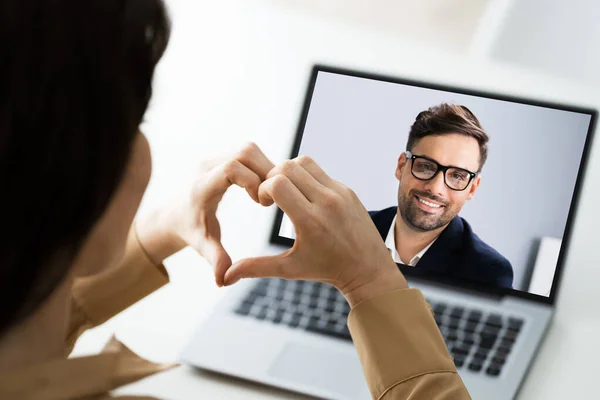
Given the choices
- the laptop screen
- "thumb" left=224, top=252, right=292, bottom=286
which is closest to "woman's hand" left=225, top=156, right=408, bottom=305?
"thumb" left=224, top=252, right=292, bottom=286

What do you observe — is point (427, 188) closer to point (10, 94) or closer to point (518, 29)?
point (518, 29)

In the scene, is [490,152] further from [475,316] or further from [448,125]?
[475,316]

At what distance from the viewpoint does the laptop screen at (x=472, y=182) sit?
0.73 m

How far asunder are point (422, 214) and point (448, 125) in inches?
4.1

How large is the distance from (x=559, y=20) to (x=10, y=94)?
0.76m

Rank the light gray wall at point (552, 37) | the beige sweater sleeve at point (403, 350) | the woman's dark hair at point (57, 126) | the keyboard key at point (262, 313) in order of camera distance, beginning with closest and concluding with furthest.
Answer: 1. the woman's dark hair at point (57, 126)
2. the beige sweater sleeve at point (403, 350)
3. the keyboard key at point (262, 313)
4. the light gray wall at point (552, 37)

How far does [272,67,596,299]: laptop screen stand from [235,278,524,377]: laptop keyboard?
5 centimetres

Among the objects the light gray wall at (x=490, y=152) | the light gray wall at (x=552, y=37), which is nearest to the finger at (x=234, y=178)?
the light gray wall at (x=490, y=152)

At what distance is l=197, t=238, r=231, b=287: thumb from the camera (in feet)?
1.85

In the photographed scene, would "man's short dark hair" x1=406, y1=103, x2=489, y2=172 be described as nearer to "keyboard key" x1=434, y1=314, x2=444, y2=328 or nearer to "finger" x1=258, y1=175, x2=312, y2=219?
"keyboard key" x1=434, y1=314, x2=444, y2=328

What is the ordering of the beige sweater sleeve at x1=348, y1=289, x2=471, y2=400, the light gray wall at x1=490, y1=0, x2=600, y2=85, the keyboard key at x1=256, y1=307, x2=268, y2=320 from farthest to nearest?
the light gray wall at x1=490, y1=0, x2=600, y2=85, the keyboard key at x1=256, y1=307, x2=268, y2=320, the beige sweater sleeve at x1=348, y1=289, x2=471, y2=400

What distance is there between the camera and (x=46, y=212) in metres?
0.31

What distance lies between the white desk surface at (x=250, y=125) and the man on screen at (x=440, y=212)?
0.09m

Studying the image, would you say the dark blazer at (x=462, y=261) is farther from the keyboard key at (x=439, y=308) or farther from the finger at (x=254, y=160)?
the finger at (x=254, y=160)
